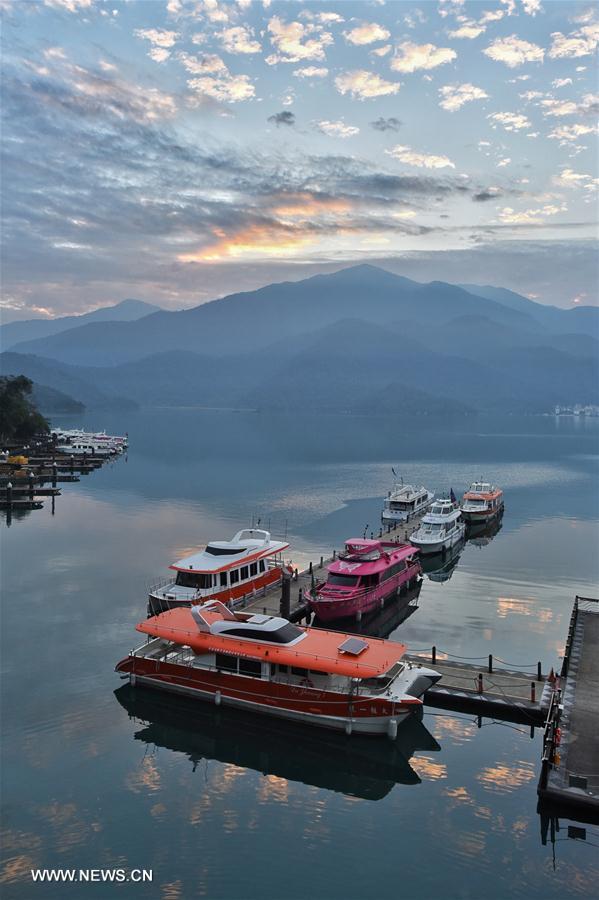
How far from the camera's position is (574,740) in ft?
76.9

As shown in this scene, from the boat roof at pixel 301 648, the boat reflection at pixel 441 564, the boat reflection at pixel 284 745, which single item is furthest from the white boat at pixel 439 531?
the boat reflection at pixel 284 745

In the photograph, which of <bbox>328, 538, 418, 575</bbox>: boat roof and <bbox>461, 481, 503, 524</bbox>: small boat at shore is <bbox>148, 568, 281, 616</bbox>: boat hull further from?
<bbox>461, 481, 503, 524</bbox>: small boat at shore

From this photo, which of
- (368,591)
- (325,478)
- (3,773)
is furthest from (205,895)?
(325,478)

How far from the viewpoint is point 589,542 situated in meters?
68.1

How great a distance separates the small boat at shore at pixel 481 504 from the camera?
75250 millimetres

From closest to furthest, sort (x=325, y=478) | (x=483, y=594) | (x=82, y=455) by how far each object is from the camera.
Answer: (x=483, y=594) < (x=325, y=478) < (x=82, y=455)

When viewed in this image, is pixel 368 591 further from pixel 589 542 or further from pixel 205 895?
pixel 589 542

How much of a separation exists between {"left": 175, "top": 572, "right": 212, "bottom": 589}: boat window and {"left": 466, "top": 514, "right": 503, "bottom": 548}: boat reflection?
3723 centimetres

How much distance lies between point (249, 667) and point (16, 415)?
109 meters

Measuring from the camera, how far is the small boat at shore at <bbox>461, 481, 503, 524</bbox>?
75.2m

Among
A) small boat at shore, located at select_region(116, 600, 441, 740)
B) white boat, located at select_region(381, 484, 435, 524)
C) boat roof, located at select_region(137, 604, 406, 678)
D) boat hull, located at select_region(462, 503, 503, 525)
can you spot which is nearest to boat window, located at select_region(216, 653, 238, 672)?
small boat at shore, located at select_region(116, 600, 441, 740)

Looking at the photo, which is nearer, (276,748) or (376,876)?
(376,876)

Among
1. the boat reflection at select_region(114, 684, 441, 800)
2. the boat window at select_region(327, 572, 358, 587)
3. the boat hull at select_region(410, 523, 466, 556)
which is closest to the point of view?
the boat reflection at select_region(114, 684, 441, 800)

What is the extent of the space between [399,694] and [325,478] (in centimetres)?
9022
